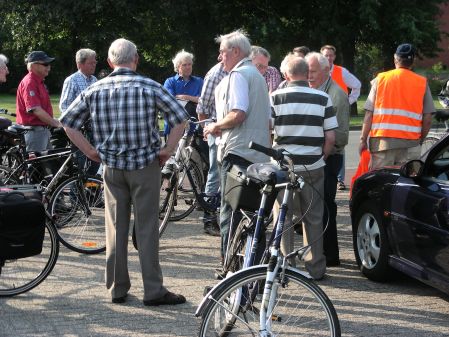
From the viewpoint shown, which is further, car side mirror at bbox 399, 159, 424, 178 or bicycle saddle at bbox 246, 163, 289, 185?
car side mirror at bbox 399, 159, 424, 178

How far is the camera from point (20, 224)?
579 cm

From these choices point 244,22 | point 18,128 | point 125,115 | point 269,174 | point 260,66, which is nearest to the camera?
point 269,174

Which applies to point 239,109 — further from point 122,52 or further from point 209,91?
point 209,91

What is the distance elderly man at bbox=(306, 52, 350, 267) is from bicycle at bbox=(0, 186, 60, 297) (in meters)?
2.37

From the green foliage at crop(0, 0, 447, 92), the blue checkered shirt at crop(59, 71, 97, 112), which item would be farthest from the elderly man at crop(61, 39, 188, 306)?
the green foliage at crop(0, 0, 447, 92)

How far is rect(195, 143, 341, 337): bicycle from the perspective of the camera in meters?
4.10

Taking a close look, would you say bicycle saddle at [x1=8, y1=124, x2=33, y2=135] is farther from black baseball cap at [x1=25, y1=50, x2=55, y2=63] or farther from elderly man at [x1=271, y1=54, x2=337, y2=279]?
elderly man at [x1=271, y1=54, x2=337, y2=279]

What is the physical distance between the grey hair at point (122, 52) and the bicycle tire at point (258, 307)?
2.30 m

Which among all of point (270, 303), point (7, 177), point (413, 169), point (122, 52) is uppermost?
point (122, 52)

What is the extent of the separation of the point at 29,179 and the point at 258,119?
11.0 ft

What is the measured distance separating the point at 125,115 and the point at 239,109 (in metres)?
0.86

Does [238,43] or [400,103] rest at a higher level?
[238,43]

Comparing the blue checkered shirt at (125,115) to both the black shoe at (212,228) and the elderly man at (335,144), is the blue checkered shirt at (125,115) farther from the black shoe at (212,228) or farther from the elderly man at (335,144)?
the black shoe at (212,228)

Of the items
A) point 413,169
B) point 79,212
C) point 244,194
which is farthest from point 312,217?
point 79,212
